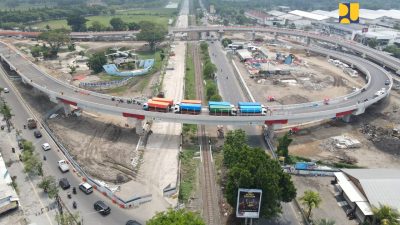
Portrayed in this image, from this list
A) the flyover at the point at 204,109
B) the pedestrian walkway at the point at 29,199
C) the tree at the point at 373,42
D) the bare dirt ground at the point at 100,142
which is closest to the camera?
the pedestrian walkway at the point at 29,199

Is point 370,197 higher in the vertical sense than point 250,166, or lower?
lower

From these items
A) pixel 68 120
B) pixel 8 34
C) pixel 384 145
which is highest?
pixel 8 34

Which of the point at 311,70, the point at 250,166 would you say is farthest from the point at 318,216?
the point at 311,70

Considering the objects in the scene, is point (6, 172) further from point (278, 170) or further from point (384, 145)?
point (384, 145)

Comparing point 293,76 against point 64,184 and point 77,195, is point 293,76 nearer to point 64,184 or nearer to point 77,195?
point 77,195

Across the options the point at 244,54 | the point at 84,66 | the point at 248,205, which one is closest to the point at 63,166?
the point at 248,205

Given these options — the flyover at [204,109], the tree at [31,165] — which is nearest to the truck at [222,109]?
the flyover at [204,109]

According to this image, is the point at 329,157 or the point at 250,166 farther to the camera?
the point at 329,157

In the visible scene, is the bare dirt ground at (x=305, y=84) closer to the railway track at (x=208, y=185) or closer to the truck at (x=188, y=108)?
the truck at (x=188, y=108)
